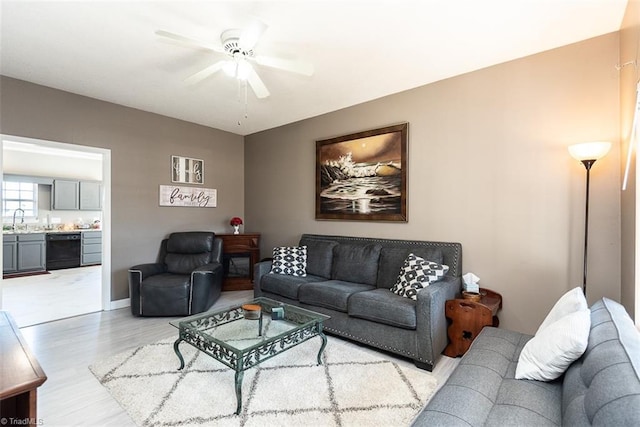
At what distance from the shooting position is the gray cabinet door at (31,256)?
6.05 metres

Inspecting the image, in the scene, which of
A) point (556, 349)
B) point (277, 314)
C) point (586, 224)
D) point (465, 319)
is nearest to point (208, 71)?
point (277, 314)

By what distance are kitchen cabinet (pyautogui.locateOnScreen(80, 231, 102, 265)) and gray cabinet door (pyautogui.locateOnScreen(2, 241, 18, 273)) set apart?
1.16 meters

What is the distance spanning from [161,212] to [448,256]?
4001mm

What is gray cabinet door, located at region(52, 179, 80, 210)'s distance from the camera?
681 centimetres

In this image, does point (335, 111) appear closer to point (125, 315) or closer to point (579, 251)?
point (579, 251)

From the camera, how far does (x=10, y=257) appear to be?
5.92 m

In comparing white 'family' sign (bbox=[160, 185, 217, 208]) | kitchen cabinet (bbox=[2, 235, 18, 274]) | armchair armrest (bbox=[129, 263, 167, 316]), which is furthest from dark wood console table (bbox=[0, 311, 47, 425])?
kitchen cabinet (bbox=[2, 235, 18, 274])

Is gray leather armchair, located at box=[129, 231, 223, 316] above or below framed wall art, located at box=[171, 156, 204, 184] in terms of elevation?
below

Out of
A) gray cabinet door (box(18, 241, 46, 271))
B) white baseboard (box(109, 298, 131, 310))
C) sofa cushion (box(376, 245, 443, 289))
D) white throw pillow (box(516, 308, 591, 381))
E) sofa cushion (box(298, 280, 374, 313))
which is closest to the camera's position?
white throw pillow (box(516, 308, 591, 381))

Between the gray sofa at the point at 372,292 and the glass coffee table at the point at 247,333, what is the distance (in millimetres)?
478

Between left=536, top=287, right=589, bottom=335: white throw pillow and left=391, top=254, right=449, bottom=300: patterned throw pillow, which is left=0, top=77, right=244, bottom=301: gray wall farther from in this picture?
left=536, top=287, right=589, bottom=335: white throw pillow

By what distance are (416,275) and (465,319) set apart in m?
0.54

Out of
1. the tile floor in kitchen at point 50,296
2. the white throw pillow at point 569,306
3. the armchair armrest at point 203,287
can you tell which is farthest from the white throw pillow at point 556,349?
the tile floor in kitchen at point 50,296

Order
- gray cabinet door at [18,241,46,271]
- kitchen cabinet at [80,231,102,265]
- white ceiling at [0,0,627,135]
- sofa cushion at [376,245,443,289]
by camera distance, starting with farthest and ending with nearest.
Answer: kitchen cabinet at [80,231,102,265] → gray cabinet door at [18,241,46,271] → sofa cushion at [376,245,443,289] → white ceiling at [0,0,627,135]
